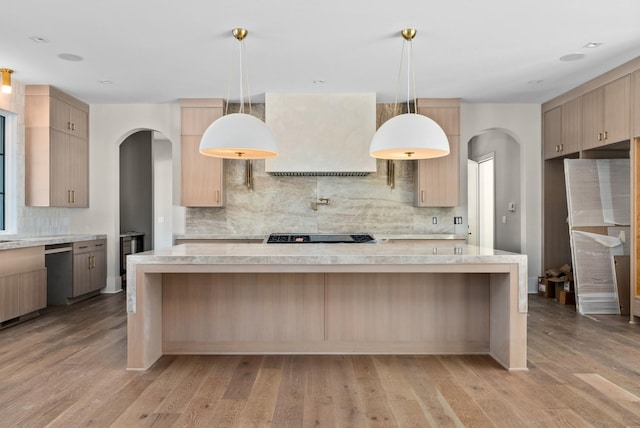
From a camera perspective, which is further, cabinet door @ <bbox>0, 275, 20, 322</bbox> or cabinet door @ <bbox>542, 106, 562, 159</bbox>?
cabinet door @ <bbox>542, 106, 562, 159</bbox>

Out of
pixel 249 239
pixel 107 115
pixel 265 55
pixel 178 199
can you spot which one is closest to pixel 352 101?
pixel 265 55

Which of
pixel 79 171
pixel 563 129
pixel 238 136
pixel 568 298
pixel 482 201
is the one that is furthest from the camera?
pixel 482 201

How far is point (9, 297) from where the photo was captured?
14.4 feet

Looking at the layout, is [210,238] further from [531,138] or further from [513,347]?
[531,138]

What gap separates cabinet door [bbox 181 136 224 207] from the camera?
5859 mm

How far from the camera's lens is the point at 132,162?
8.04 meters

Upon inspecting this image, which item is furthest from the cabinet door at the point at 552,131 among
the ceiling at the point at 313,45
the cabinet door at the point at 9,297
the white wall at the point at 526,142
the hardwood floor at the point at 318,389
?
the cabinet door at the point at 9,297

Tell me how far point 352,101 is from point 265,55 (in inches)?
60.9

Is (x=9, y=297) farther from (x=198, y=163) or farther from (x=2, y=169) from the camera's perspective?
(x=198, y=163)

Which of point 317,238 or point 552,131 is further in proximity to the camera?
point 552,131

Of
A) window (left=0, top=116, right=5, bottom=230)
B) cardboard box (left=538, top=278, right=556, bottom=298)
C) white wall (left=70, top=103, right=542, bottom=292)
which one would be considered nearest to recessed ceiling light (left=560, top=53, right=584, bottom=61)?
white wall (left=70, top=103, right=542, bottom=292)

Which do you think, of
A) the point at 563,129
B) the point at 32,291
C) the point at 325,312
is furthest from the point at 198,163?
the point at 563,129

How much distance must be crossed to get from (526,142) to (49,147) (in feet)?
19.0

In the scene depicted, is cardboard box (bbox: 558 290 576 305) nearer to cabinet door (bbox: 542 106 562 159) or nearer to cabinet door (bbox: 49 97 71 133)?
cabinet door (bbox: 542 106 562 159)
